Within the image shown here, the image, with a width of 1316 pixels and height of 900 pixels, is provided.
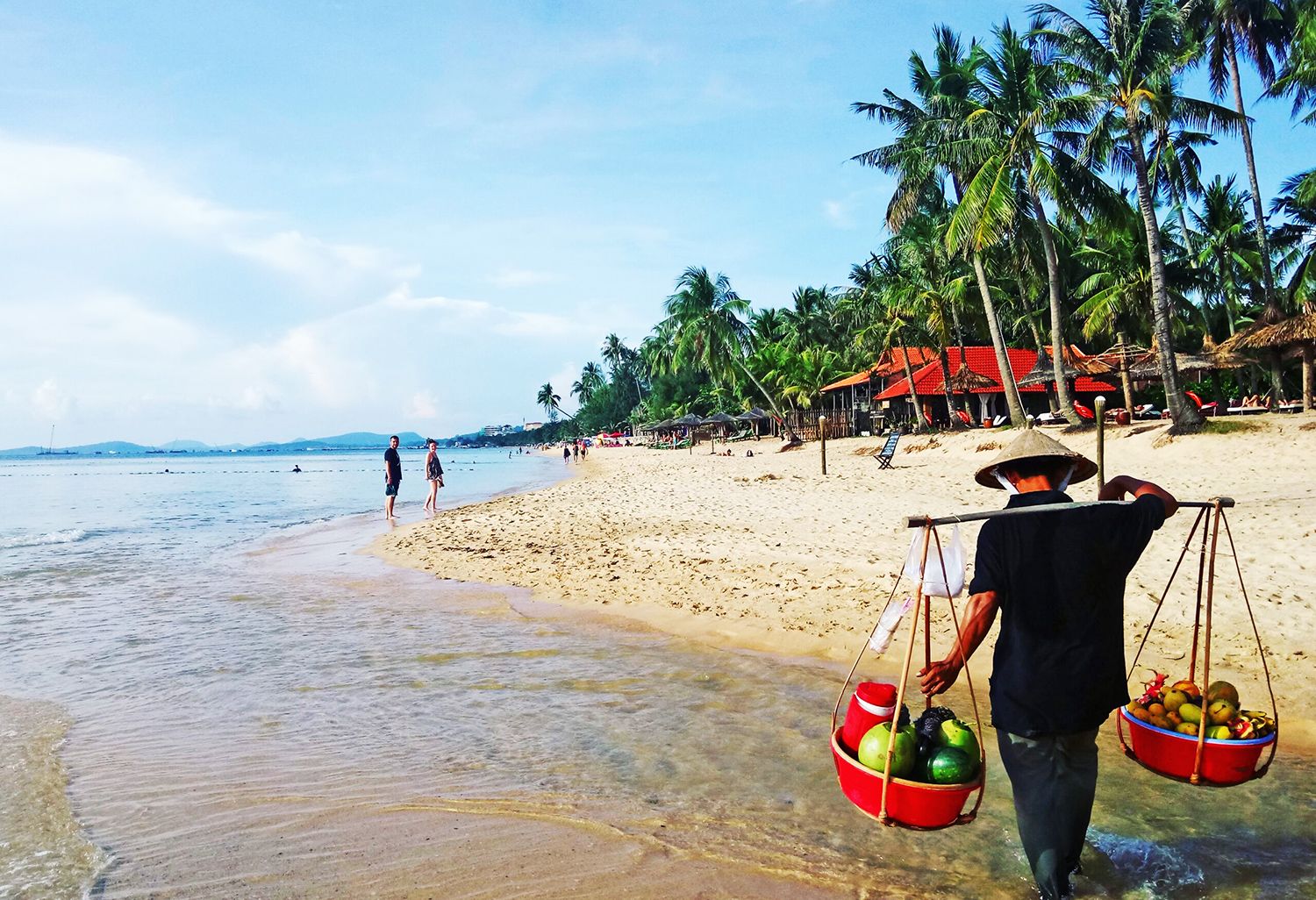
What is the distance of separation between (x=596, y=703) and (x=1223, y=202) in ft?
129

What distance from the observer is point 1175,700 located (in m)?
3.37

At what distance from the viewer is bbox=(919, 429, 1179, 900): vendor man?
2748 millimetres

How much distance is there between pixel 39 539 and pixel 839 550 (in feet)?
62.0

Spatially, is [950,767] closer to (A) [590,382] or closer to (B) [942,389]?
(B) [942,389]

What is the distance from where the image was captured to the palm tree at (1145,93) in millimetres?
19203

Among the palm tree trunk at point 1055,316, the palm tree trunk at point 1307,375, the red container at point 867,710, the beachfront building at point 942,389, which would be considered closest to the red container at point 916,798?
the red container at point 867,710

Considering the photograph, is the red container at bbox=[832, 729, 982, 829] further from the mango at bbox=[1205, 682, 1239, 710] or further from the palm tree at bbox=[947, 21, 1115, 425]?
the palm tree at bbox=[947, 21, 1115, 425]

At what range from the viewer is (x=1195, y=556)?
798cm

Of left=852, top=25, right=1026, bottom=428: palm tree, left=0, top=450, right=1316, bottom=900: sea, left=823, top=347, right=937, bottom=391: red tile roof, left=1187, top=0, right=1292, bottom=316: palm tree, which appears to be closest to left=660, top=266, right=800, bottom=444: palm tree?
left=823, top=347, right=937, bottom=391: red tile roof

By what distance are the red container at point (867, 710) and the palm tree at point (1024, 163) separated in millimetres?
20201

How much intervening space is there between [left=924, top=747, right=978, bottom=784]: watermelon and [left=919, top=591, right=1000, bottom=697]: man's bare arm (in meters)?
0.20

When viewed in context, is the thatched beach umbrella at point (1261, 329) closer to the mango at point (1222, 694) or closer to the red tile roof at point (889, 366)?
the red tile roof at point (889, 366)

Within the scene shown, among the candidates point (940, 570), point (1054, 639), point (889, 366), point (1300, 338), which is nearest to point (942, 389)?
point (889, 366)

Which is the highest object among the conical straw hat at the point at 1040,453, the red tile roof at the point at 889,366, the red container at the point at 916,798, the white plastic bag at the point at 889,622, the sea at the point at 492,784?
the red tile roof at the point at 889,366
